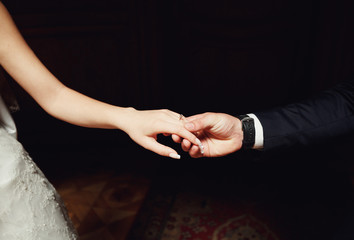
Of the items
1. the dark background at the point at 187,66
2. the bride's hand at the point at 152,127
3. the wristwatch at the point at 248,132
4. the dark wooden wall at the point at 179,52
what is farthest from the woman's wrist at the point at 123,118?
the dark wooden wall at the point at 179,52

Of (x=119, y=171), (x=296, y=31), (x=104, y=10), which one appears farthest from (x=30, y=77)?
(x=296, y=31)

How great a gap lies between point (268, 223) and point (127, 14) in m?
1.97

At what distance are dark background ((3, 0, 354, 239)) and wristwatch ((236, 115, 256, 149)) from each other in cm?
114

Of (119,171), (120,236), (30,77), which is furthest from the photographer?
(119,171)

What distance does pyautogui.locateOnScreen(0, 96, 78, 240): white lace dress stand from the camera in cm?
79

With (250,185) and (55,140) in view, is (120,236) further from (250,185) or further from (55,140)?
(55,140)

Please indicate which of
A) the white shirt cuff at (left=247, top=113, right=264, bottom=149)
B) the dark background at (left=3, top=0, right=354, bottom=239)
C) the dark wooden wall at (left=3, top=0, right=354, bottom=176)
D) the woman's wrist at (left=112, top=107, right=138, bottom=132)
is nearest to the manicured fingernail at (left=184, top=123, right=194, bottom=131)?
the woman's wrist at (left=112, top=107, right=138, bottom=132)

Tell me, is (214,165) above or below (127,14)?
below

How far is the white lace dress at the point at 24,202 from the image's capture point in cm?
79

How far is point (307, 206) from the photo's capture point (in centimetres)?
210

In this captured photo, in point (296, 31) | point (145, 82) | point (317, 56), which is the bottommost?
point (145, 82)

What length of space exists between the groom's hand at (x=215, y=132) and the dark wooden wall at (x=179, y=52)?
65.4 inches

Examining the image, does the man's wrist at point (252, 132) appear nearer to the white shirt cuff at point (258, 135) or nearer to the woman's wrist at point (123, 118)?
the white shirt cuff at point (258, 135)

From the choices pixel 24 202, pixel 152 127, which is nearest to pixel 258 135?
pixel 152 127
